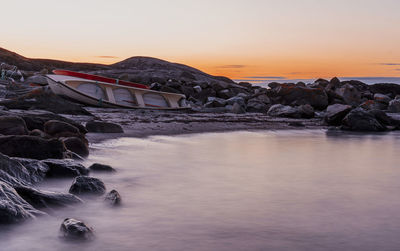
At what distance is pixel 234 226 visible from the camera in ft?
16.6

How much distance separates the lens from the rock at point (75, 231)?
4.37 metres

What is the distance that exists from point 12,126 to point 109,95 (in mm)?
14437

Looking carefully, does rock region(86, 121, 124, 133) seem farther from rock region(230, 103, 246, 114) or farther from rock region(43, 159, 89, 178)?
rock region(230, 103, 246, 114)

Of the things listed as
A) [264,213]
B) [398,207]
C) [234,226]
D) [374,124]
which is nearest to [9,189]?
[234,226]

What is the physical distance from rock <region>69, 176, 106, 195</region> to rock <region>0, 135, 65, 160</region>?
150 centimetres

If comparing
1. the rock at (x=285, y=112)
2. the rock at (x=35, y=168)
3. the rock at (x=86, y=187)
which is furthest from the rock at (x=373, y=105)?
the rock at (x=86, y=187)

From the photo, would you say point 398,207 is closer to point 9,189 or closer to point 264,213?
point 264,213

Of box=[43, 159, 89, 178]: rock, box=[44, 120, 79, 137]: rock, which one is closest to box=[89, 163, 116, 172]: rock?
box=[43, 159, 89, 178]: rock

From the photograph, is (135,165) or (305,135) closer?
(135,165)

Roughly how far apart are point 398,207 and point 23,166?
16.0 feet

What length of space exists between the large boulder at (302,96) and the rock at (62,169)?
2194cm

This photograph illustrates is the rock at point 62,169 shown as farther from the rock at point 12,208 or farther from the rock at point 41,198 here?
the rock at point 12,208

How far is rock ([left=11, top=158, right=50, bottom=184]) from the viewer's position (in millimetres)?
6305

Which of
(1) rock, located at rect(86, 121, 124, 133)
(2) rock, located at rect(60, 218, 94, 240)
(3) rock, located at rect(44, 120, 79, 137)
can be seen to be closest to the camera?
(2) rock, located at rect(60, 218, 94, 240)
